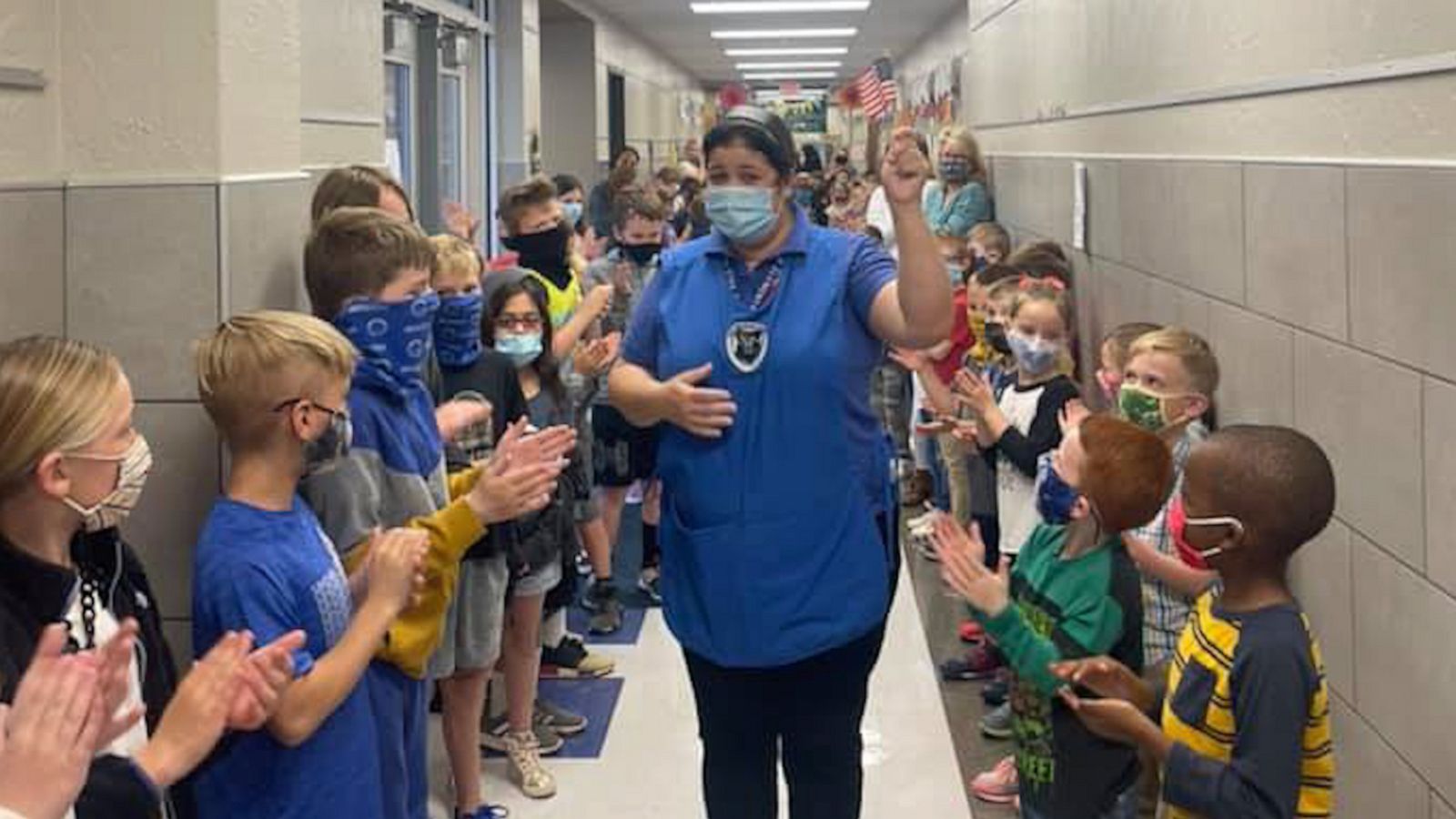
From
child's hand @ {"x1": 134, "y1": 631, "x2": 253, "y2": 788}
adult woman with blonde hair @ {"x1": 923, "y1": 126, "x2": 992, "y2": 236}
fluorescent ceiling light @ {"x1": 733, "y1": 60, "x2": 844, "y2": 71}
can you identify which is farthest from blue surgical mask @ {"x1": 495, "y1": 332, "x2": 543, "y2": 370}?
fluorescent ceiling light @ {"x1": 733, "y1": 60, "x2": 844, "y2": 71}

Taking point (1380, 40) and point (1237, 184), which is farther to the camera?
point (1237, 184)

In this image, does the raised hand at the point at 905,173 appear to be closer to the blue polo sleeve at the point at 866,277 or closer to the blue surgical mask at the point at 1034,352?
the blue polo sleeve at the point at 866,277

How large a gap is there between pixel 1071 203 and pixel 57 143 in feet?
12.1

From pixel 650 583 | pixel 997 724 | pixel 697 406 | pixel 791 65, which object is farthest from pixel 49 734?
pixel 791 65

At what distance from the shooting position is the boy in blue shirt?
6.46 feet

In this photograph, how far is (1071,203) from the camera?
5.30 m

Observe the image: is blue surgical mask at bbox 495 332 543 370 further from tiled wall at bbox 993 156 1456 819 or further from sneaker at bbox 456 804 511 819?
tiled wall at bbox 993 156 1456 819

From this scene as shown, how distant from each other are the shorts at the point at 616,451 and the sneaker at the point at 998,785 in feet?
4.56

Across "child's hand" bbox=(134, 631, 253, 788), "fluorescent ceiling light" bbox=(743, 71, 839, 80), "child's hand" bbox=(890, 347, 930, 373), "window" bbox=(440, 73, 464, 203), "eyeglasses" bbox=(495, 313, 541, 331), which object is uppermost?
"fluorescent ceiling light" bbox=(743, 71, 839, 80)

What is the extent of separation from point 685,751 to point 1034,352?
144 centimetres

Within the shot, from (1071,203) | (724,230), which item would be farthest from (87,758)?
(1071,203)

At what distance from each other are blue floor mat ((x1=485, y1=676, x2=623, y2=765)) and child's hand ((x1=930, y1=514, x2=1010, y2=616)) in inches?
79.3

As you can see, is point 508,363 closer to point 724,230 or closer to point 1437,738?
point 724,230

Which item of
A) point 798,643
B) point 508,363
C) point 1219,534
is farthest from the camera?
point 508,363
